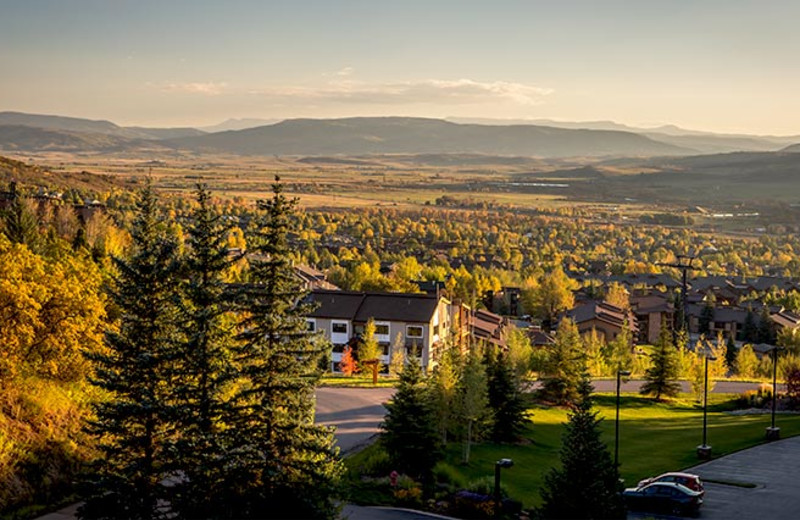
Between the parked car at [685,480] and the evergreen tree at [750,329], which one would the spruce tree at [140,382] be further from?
the evergreen tree at [750,329]

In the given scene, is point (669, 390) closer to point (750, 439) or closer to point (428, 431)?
point (750, 439)

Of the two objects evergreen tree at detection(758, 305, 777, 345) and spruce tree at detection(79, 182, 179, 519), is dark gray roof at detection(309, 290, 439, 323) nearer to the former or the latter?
spruce tree at detection(79, 182, 179, 519)

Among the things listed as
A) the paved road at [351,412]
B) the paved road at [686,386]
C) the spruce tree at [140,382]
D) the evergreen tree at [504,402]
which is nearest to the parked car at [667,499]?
the evergreen tree at [504,402]

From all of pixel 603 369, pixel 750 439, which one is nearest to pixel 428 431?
pixel 750 439

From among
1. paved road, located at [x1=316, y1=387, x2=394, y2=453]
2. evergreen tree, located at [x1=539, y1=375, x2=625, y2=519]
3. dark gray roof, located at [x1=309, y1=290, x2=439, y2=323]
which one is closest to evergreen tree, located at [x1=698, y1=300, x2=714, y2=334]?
dark gray roof, located at [x1=309, y1=290, x2=439, y2=323]

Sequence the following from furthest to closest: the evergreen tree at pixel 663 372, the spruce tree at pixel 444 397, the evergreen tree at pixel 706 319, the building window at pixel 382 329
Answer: the evergreen tree at pixel 706 319
the building window at pixel 382 329
the evergreen tree at pixel 663 372
the spruce tree at pixel 444 397

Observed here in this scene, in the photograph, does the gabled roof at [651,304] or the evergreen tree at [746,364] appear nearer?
the evergreen tree at [746,364]
